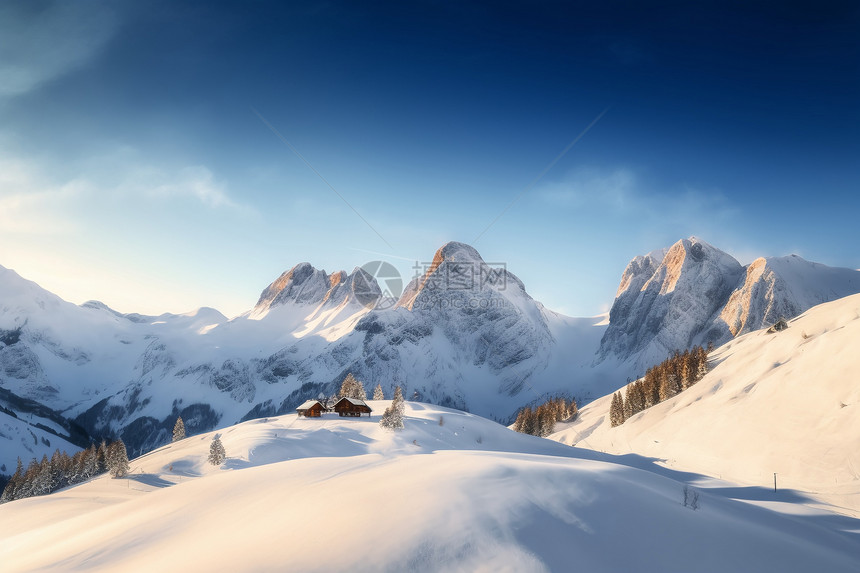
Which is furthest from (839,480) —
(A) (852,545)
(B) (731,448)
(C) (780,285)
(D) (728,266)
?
(D) (728,266)

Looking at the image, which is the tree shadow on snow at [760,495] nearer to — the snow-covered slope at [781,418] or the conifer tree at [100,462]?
the snow-covered slope at [781,418]

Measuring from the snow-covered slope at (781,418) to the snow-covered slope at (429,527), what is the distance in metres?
23.0

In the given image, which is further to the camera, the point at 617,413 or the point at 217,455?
the point at 617,413

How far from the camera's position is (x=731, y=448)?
1526 inches

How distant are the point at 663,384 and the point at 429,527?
7813 centimetres

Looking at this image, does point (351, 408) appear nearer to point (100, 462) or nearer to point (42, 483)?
point (100, 462)

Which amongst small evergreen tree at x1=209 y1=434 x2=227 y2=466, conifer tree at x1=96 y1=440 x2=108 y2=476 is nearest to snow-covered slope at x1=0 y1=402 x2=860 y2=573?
small evergreen tree at x1=209 y1=434 x2=227 y2=466

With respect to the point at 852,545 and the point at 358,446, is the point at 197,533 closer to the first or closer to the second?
the point at 852,545

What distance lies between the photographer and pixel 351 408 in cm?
6988

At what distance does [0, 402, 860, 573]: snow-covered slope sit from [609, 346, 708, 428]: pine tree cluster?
65477 millimetres

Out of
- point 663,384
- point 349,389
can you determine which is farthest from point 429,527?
point 663,384

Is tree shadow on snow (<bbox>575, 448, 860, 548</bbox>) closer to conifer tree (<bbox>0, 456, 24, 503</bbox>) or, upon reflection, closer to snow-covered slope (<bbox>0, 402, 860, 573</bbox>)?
snow-covered slope (<bbox>0, 402, 860, 573</bbox>)

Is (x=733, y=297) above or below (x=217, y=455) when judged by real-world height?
above

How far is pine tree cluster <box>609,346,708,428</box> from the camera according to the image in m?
70.9
